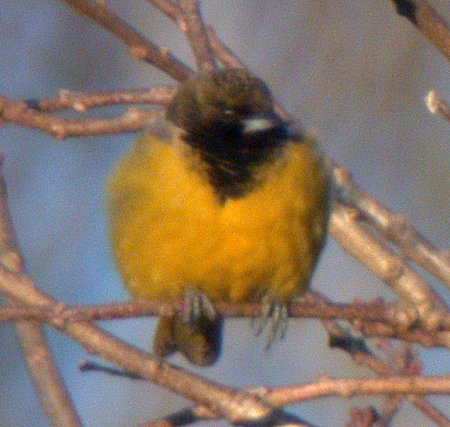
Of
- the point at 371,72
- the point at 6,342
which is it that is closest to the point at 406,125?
the point at 371,72

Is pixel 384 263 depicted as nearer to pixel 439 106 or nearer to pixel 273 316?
pixel 273 316

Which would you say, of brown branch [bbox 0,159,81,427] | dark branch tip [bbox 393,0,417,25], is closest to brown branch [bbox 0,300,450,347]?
brown branch [bbox 0,159,81,427]

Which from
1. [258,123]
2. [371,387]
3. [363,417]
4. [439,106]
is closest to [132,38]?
[258,123]

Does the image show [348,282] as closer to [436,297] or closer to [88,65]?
[88,65]

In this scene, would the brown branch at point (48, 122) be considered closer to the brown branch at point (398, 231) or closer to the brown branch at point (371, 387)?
the brown branch at point (398, 231)

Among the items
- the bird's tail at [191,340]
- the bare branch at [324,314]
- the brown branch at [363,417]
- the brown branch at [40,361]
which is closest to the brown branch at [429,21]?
the bare branch at [324,314]
